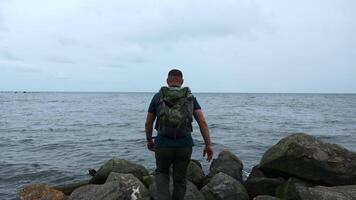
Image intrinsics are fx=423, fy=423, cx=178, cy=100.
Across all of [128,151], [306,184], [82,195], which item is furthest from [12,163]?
[306,184]

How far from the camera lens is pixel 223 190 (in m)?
9.33

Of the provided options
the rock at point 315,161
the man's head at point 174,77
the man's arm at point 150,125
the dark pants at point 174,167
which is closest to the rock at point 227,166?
the rock at point 315,161

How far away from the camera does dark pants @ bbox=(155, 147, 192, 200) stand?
269 inches

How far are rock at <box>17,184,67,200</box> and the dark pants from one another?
3.53 metres

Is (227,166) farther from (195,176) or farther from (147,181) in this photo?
(147,181)

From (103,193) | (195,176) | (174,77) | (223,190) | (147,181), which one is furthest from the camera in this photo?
(195,176)

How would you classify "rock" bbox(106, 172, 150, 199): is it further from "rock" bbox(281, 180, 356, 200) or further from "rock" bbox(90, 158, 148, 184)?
"rock" bbox(281, 180, 356, 200)

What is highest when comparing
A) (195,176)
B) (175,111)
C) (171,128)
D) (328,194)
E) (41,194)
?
(175,111)

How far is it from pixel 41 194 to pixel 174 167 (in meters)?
4.23

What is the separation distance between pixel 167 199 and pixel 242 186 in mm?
3018

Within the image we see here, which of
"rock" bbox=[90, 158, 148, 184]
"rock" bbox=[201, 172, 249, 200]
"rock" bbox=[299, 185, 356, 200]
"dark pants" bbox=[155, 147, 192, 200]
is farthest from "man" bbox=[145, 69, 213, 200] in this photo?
"rock" bbox=[90, 158, 148, 184]

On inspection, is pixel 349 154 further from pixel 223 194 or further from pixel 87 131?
pixel 87 131

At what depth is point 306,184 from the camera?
9828 mm

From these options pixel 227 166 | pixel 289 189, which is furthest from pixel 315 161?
pixel 227 166
